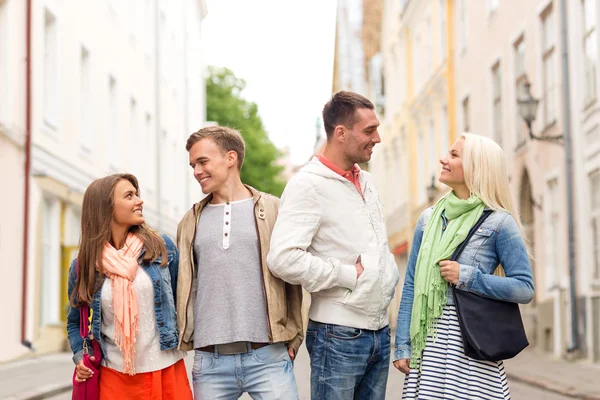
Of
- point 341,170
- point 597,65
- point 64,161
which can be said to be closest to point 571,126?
point 597,65

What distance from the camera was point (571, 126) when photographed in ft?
54.2

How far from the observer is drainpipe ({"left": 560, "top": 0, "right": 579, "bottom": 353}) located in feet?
53.9

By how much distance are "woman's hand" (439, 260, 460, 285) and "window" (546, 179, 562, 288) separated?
1419 centimetres

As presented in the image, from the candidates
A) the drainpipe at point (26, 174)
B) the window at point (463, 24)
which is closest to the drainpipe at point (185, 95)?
the window at point (463, 24)

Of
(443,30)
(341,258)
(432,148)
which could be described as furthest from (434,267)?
(432,148)

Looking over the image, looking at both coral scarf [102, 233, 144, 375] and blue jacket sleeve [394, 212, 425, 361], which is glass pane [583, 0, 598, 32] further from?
coral scarf [102, 233, 144, 375]

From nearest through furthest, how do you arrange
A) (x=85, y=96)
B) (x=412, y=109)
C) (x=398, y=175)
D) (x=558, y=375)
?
(x=558, y=375), (x=85, y=96), (x=412, y=109), (x=398, y=175)

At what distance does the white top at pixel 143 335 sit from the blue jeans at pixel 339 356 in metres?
0.61

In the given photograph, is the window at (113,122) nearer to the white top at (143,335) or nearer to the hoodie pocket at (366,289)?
the white top at (143,335)

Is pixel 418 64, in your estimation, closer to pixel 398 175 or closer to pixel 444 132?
pixel 444 132

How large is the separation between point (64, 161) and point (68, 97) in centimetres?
133

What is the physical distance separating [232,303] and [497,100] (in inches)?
741

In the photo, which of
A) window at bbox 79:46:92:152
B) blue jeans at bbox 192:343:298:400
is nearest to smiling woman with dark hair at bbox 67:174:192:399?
blue jeans at bbox 192:343:298:400

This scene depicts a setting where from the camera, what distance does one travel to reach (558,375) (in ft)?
43.5
